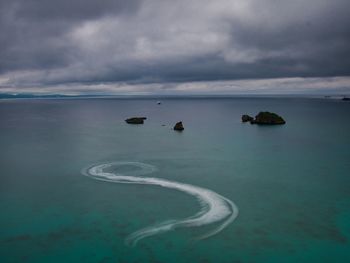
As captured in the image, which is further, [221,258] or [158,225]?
[158,225]

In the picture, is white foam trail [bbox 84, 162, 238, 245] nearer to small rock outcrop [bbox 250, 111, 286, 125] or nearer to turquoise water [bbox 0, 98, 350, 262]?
turquoise water [bbox 0, 98, 350, 262]

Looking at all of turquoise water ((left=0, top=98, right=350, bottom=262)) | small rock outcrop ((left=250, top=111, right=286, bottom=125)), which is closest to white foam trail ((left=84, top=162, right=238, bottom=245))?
turquoise water ((left=0, top=98, right=350, bottom=262))

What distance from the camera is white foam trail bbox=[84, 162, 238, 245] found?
27203 mm

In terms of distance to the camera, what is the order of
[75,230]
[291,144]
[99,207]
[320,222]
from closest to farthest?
[75,230]
[320,222]
[99,207]
[291,144]

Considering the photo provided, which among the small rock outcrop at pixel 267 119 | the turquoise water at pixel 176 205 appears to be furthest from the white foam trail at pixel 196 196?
the small rock outcrop at pixel 267 119

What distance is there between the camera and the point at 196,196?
3516 centimetres

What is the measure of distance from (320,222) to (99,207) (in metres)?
19.8

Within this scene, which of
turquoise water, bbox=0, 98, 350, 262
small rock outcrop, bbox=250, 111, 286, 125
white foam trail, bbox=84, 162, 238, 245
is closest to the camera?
turquoise water, bbox=0, 98, 350, 262

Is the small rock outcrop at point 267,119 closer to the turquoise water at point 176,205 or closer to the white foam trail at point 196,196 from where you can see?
the turquoise water at point 176,205

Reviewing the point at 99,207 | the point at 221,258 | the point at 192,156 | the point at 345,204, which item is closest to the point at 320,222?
the point at 345,204

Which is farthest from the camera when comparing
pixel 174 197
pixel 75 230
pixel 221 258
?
pixel 174 197

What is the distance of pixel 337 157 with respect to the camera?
55156 mm

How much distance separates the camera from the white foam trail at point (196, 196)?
27.2 meters

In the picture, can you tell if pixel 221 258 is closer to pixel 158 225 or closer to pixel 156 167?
pixel 158 225
